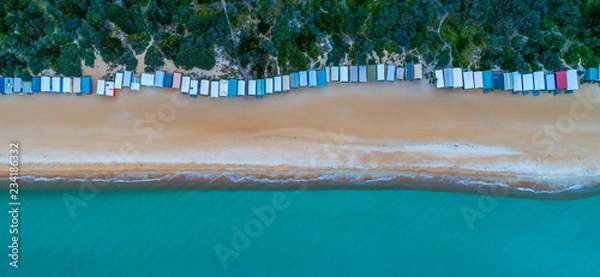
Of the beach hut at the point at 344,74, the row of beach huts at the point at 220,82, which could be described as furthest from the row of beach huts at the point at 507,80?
the beach hut at the point at 344,74

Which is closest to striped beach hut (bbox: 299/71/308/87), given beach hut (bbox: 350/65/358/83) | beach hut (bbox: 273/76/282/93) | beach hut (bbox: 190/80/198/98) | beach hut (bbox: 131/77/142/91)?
beach hut (bbox: 273/76/282/93)

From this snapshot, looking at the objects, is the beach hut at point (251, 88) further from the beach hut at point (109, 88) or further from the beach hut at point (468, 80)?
the beach hut at point (468, 80)

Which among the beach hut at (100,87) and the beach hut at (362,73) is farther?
the beach hut at (100,87)

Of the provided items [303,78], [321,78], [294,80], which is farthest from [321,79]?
[294,80]

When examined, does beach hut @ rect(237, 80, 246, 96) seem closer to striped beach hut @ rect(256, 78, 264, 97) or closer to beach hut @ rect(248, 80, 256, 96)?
beach hut @ rect(248, 80, 256, 96)

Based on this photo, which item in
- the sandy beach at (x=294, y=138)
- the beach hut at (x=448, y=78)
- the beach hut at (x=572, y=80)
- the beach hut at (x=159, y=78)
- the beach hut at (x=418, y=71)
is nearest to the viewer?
the beach hut at (x=572, y=80)

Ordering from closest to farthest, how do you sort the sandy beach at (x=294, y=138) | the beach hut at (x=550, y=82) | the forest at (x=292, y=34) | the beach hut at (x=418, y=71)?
the forest at (x=292, y=34) → the beach hut at (x=550, y=82) → the beach hut at (x=418, y=71) → the sandy beach at (x=294, y=138)

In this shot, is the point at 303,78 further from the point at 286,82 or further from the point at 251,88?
the point at 251,88
